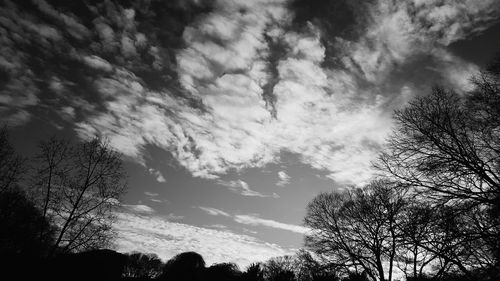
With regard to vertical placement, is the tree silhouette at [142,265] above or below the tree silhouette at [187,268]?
below

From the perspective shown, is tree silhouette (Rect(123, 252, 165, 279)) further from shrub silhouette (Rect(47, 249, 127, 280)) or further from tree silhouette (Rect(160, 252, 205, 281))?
shrub silhouette (Rect(47, 249, 127, 280))

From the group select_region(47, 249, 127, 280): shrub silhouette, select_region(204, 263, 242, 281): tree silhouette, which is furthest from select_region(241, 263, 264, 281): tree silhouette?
select_region(47, 249, 127, 280): shrub silhouette

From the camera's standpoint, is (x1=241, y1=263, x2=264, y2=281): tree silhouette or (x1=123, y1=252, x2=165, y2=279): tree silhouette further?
(x1=123, y1=252, x2=165, y2=279): tree silhouette

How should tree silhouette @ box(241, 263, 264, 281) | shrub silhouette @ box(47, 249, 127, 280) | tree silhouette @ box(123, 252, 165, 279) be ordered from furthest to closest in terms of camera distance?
tree silhouette @ box(123, 252, 165, 279) < tree silhouette @ box(241, 263, 264, 281) < shrub silhouette @ box(47, 249, 127, 280)

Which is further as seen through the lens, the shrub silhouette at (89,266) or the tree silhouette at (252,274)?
the tree silhouette at (252,274)

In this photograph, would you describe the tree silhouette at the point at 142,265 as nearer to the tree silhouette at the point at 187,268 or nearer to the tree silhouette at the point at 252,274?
the tree silhouette at the point at 187,268

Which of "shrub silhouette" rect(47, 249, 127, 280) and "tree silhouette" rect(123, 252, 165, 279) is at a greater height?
"shrub silhouette" rect(47, 249, 127, 280)

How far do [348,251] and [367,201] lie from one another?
3994mm

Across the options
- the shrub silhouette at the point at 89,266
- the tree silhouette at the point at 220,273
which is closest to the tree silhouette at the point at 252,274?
the tree silhouette at the point at 220,273

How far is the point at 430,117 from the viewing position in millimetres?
8602

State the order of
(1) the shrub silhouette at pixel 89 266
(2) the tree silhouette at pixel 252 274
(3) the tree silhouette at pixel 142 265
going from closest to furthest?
(1) the shrub silhouette at pixel 89 266
(2) the tree silhouette at pixel 252 274
(3) the tree silhouette at pixel 142 265

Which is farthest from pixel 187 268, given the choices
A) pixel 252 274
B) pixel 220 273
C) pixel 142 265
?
pixel 142 265

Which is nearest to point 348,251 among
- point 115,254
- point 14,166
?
point 115,254

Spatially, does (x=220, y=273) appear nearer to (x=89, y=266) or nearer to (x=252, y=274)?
(x=252, y=274)
